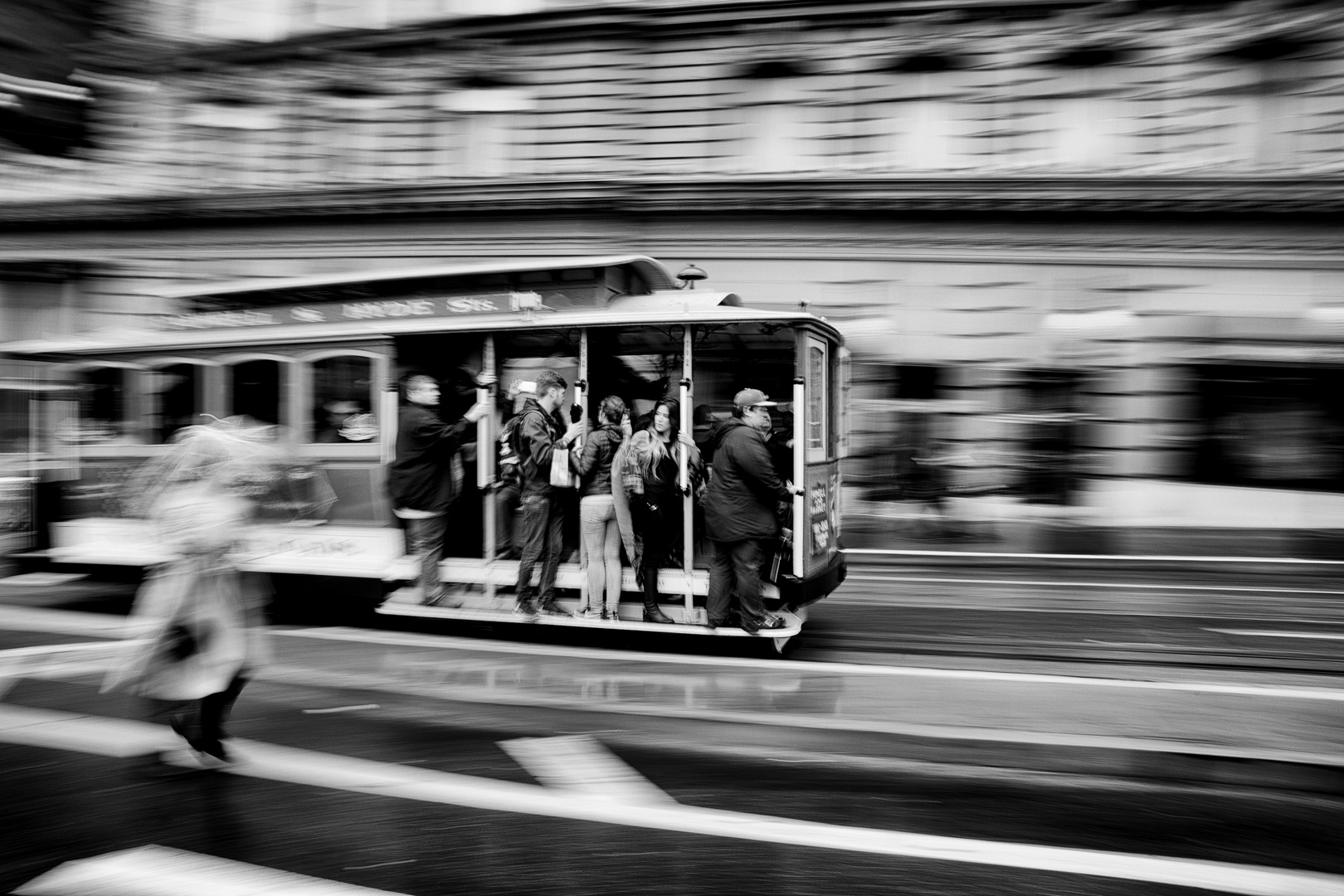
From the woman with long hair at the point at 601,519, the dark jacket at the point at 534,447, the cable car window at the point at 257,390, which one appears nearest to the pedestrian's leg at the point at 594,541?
the woman with long hair at the point at 601,519

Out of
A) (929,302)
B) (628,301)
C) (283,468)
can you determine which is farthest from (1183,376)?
(283,468)

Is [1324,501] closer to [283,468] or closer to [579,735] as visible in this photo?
[579,735]

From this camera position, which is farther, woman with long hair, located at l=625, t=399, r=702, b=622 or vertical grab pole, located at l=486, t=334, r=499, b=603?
vertical grab pole, located at l=486, t=334, r=499, b=603

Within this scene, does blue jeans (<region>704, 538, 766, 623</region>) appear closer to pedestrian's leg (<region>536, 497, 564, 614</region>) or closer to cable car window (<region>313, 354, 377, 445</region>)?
pedestrian's leg (<region>536, 497, 564, 614</region>)

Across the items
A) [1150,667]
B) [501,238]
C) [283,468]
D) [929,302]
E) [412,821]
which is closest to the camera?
[412,821]

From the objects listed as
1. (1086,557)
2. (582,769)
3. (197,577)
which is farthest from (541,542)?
(1086,557)

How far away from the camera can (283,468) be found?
17.7 ft

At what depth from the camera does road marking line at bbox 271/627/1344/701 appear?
23.6ft

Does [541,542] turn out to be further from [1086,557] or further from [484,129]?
[484,129]

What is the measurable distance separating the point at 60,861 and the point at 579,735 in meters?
2.68

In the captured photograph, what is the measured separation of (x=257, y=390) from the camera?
10.2m

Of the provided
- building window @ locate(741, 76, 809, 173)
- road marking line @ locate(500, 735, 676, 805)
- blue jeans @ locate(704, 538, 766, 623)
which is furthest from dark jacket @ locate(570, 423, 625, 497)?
building window @ locate(741, 76, 809, 173)

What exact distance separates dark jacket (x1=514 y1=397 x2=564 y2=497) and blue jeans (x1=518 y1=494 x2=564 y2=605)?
0.11 meters

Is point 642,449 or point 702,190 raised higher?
point 702,190
